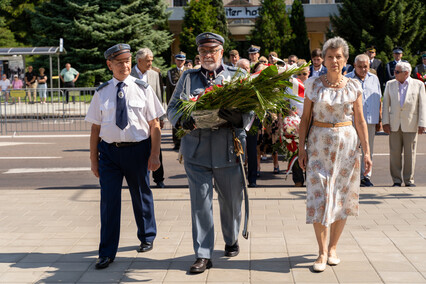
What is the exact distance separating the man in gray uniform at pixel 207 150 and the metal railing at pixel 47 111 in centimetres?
1364

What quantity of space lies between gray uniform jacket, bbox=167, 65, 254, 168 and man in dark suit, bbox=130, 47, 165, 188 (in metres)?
2.79

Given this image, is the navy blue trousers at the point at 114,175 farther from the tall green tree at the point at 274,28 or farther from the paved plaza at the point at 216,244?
the tall green tree at the point at 274,28

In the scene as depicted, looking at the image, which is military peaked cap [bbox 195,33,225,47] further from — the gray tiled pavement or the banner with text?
the banner with text

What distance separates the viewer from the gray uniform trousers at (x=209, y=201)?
18.2 feet

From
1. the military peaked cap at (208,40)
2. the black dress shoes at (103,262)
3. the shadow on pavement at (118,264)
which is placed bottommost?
the shadow on pavement at (118,264)

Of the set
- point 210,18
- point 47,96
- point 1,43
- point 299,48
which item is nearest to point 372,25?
point 299,48

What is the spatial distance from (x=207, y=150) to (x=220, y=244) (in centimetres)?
122

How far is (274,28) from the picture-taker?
118 feet

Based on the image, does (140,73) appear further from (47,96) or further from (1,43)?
(1,43)

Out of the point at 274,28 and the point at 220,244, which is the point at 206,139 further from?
the point at 274,28

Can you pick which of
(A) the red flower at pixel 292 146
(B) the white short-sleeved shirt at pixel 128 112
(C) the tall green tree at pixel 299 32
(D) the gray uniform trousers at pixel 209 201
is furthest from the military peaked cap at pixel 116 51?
(C) the tall green tree at pixel 299 32

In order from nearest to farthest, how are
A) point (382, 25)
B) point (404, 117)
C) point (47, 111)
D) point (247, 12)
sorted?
point (404, 117) → point (47, 111) → point (382, 25) → point (247, 12)

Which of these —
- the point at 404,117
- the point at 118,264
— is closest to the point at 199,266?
the point at 118,264

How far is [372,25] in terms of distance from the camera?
3231cm
